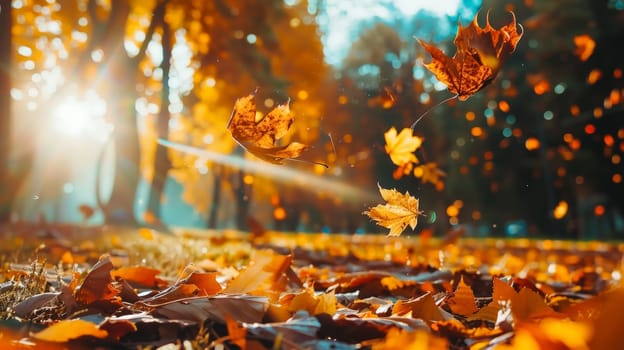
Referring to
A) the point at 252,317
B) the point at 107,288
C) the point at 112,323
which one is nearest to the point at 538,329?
the point at 252,317

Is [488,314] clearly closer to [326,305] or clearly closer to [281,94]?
[326,305]

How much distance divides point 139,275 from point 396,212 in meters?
1.00

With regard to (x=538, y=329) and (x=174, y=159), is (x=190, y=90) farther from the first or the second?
(x=538, y=329)

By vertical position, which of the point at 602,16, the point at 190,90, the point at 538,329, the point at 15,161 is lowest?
the point at 538,329

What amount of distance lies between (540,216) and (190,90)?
21.7m

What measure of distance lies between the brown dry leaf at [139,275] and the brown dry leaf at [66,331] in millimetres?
923

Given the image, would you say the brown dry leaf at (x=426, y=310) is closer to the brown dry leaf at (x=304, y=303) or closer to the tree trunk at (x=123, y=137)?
the brown dry leaf at (x=304, y=303)

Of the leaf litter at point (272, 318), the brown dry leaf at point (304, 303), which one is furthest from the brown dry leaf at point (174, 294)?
the brown dry leaf at point (304, 303)

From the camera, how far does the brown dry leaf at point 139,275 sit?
2162 millimetres

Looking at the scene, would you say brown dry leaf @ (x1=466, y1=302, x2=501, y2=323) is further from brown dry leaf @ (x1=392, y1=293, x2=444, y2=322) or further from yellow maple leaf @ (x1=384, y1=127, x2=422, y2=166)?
yellow maple leaf @ (x1=384, y1=127, x2=422, y2=166)

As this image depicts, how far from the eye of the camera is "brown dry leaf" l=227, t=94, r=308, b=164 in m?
1.79

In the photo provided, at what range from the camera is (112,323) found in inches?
50.4

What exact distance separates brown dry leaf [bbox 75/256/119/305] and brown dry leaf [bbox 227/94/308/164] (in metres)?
0.56

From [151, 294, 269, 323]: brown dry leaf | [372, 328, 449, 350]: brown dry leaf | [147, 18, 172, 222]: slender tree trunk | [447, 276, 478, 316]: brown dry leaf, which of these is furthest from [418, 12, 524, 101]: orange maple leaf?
[147, 18, 172, 222]: slender tree trunk
